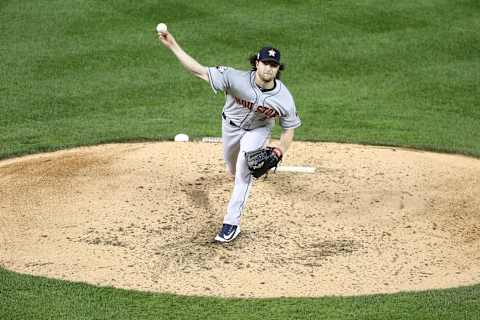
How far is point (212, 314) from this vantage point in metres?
6.30

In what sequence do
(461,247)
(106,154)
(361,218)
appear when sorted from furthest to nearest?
(106,154), (361,218), (461,247)

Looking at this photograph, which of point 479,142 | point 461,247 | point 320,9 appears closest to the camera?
point 461,247

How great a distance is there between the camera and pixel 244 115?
786 cm

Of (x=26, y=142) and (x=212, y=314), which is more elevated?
(x=212, y=314)

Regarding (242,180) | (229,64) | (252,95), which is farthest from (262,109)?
(229,64)

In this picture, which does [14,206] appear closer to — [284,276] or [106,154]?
[106,154]

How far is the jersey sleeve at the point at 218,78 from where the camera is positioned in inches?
293

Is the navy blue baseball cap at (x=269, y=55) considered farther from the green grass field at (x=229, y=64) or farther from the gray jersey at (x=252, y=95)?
the green grass field at (x=229, y=64)

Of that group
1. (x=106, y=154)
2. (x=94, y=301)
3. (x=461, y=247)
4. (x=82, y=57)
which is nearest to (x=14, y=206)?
(x=106, y=154)

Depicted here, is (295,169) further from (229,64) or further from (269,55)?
(229,64)

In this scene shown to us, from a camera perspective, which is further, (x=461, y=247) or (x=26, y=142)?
(x=26, y=142)

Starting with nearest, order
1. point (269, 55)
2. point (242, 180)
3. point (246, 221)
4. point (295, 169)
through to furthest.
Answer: point (269, 55) < point (242, 180) < point (246, 221) < point (295, 169)

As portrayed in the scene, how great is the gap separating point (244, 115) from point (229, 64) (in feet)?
16.5

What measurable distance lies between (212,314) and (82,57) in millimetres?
7432
